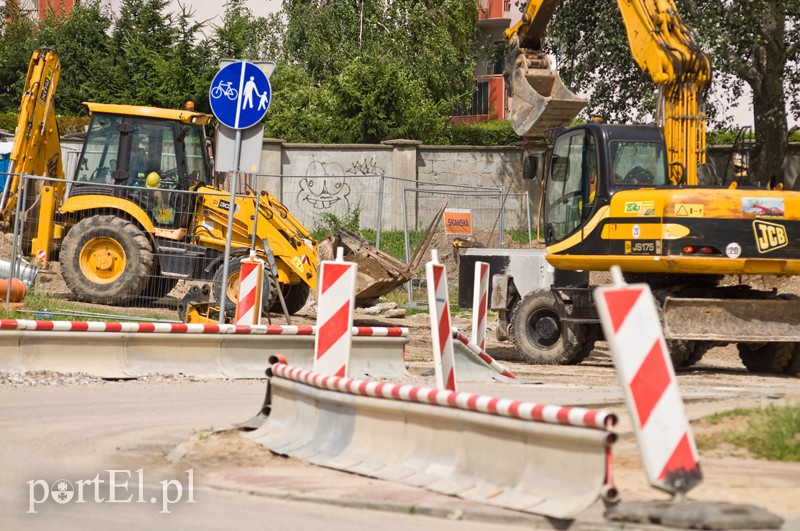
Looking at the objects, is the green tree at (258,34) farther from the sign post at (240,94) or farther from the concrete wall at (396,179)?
the sign post at (240,94)

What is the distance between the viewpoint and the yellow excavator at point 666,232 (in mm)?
14422

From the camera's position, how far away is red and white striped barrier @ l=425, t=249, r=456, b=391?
9.21 meters

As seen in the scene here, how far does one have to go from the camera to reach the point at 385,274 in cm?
2019

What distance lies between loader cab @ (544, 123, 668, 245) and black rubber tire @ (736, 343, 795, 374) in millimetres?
2403

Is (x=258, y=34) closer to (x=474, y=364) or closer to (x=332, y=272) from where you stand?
(x=474, y=364)

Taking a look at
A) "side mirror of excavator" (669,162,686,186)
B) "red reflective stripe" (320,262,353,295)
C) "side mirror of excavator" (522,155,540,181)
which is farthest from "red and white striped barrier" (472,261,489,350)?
"red reflective stripe" (320,262,353,295)

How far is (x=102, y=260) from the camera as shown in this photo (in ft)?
64.7

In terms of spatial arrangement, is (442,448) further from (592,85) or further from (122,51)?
(122,51)

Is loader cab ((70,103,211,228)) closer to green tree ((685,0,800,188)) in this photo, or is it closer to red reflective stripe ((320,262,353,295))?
green tree ((685,0,800,188))

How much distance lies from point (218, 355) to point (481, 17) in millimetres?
41573

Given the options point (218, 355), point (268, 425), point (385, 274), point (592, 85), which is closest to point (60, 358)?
point (218, 355)

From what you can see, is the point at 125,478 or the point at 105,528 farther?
the point at 125,478

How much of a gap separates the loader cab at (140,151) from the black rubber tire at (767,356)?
8.83 meters

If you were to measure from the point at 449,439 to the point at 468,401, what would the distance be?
1.16ft
